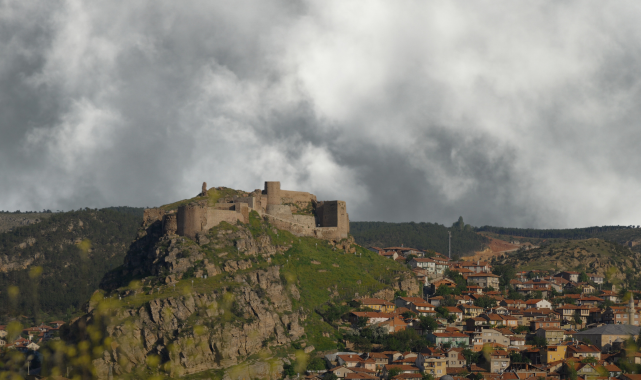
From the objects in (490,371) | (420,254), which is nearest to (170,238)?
(490,371)

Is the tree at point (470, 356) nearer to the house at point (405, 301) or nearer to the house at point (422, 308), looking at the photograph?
the house at point (422, 308)

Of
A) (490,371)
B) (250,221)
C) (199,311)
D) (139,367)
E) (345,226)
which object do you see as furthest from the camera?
(345,226)

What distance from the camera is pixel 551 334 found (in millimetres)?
126812

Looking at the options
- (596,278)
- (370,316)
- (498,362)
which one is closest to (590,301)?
(596,278)

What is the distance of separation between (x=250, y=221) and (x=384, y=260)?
29572 mm

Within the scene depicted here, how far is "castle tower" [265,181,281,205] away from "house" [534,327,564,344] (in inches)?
1884

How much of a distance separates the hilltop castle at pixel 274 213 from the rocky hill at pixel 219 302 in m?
1.97

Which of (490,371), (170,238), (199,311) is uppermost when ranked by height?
(170,238)

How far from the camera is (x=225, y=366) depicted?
102 metres

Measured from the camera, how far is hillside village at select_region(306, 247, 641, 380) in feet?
361

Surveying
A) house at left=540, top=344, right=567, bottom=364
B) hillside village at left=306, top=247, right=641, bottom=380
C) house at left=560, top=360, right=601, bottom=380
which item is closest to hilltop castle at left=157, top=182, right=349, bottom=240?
hillside village at left=306, top=247, right=641, bottom=380

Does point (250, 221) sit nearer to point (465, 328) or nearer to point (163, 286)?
point (163, 286)

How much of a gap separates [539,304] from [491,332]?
2510 cm

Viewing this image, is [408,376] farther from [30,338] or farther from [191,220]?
[30,338]
